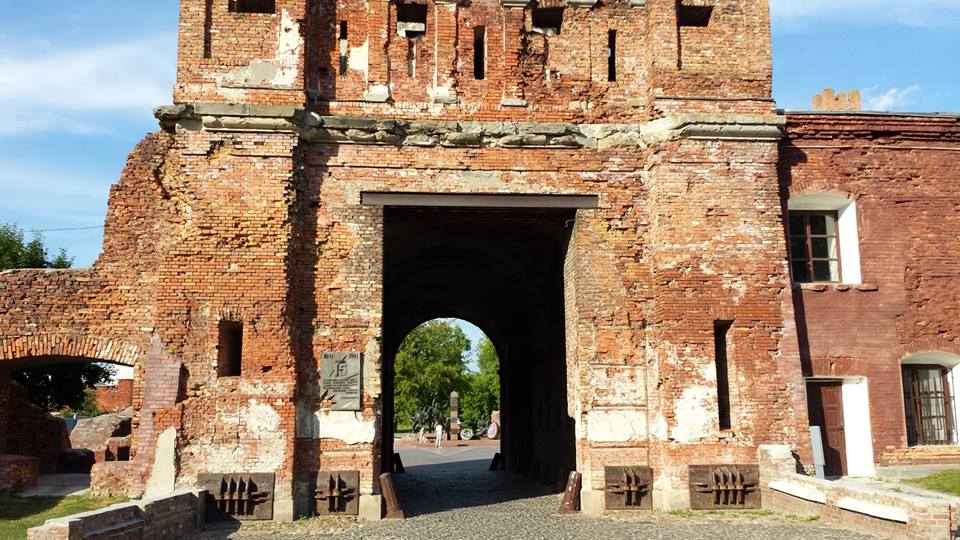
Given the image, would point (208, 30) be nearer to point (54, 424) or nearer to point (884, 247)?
point (54, 424)

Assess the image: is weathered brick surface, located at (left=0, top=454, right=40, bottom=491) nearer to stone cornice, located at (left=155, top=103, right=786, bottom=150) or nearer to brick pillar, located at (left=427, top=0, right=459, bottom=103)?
stone cornice, located at (left=155, top=103, right=786, bottom=150)

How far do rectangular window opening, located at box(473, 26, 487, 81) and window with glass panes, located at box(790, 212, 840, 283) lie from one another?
601 cm

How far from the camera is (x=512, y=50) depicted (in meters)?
13.6

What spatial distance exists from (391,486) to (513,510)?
2288mm

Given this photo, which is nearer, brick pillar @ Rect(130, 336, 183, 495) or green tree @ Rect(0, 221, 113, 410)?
brick pillar @ Rect(130, 336, 183, 495)

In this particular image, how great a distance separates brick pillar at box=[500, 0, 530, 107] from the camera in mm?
13500

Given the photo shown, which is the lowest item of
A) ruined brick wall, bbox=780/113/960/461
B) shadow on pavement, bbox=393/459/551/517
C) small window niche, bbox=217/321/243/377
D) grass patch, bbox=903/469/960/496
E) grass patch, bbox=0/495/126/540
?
shadow on pavement, bbox=393/459/551/517

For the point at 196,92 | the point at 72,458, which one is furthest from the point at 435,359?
the point at 196,92

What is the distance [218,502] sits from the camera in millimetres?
11477

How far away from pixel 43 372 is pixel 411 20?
19218 mm

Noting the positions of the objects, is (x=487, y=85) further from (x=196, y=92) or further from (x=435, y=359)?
(x=435, y=359)

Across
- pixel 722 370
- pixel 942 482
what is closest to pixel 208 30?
pixel 722 370

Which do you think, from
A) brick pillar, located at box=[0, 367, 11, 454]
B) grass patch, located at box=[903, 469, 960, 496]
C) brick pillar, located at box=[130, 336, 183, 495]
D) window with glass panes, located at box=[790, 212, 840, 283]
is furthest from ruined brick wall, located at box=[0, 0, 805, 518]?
grass patch, located at box=[903, 469, 960, 496]

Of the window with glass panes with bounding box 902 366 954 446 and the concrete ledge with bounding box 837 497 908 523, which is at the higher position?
the window with glass panes with bounding box 902 366 954 446
